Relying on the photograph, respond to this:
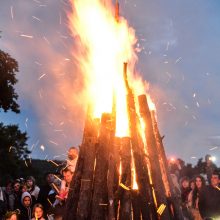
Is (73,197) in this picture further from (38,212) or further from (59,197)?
(38,212)

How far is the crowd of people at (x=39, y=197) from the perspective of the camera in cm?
859

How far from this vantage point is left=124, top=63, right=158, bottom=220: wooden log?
6051 millimetres

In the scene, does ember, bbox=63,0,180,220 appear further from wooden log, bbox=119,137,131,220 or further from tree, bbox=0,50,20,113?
tree, bbox=0,50,20,113

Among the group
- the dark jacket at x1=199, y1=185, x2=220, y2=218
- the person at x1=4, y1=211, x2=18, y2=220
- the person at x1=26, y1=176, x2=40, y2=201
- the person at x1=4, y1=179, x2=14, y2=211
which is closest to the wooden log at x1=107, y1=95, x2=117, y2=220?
the person at x1=4, y1=211, x2=18, y2=220

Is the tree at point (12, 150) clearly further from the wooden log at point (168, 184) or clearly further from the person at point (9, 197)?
the wooden log at point (168, 184)

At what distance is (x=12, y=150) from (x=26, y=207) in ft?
38.4

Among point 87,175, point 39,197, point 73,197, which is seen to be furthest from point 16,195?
point 87,175

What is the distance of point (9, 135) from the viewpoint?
811 inches

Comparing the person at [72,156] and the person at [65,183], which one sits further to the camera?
the person at [72,156]

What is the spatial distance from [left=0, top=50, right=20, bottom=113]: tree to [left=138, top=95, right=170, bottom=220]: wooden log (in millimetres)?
15534

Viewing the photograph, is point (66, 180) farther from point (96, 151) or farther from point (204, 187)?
point (204, 187)

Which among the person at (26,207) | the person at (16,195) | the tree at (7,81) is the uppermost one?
the tree at (7,81)

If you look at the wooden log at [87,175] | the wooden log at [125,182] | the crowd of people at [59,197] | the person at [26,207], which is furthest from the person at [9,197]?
the wooden log at [125,182]

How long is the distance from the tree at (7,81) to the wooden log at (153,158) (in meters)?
15.5
